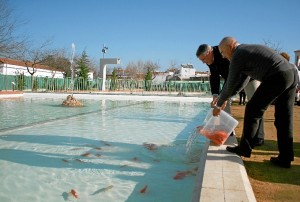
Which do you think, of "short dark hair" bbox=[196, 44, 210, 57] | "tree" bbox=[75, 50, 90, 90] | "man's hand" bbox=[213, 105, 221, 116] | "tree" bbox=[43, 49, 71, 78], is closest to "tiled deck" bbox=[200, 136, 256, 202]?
"man's hand" bbox=[213, 105, 221, 116]

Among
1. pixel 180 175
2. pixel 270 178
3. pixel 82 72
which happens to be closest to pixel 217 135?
pixel 180 175

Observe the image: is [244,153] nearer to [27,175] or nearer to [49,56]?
[27,175]

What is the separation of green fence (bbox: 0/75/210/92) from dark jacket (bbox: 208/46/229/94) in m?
22.2

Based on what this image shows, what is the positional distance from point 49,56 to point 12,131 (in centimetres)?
3408

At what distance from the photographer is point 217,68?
171 inches

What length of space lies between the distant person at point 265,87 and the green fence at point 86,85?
23381mm

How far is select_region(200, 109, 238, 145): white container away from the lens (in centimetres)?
354

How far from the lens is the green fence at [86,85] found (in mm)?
26812

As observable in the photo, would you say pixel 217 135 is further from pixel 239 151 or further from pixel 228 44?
pixel 228 44

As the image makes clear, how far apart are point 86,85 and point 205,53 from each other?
83.8 ft

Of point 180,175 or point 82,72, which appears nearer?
point 180,175

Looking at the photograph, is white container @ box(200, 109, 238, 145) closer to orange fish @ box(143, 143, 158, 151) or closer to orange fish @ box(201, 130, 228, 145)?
orange fish @ box(201, 130, 228, 145)

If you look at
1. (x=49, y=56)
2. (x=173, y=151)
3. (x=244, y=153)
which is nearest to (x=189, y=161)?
(x=173, y=151)

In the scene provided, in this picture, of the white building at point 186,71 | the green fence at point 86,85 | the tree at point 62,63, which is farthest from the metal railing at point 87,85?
the white building at point 186,71
